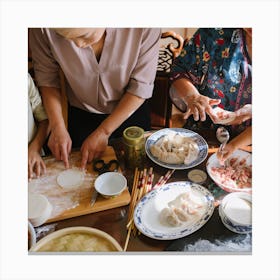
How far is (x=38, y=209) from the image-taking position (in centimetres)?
97

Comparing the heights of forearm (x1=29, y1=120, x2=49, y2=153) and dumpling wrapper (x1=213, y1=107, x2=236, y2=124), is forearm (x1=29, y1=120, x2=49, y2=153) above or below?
below

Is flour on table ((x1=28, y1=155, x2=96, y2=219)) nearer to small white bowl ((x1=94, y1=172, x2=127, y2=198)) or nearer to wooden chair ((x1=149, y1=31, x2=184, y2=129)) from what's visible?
small white bowl ((x1=94, y1=172, x2=127, y2=198))

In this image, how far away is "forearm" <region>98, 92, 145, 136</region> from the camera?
1016 mm

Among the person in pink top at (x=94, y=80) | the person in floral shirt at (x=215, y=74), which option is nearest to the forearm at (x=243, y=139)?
the person in floral shirt at (x=215, y=74)

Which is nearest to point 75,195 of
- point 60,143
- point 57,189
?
point 57,189

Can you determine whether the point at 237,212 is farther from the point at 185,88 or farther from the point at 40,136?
the point at 40,136

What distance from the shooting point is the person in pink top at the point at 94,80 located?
960 mm

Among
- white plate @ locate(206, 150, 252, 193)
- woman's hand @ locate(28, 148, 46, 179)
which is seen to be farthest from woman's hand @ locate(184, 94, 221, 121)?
woman's hand @ locate(28, 148, 46, 179)

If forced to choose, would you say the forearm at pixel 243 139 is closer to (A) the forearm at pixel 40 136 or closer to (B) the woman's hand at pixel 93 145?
(B) the woman's hand at pixel 93 145

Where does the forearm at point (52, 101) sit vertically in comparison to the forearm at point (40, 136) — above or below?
above

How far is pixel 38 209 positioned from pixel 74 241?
132 millimetres
